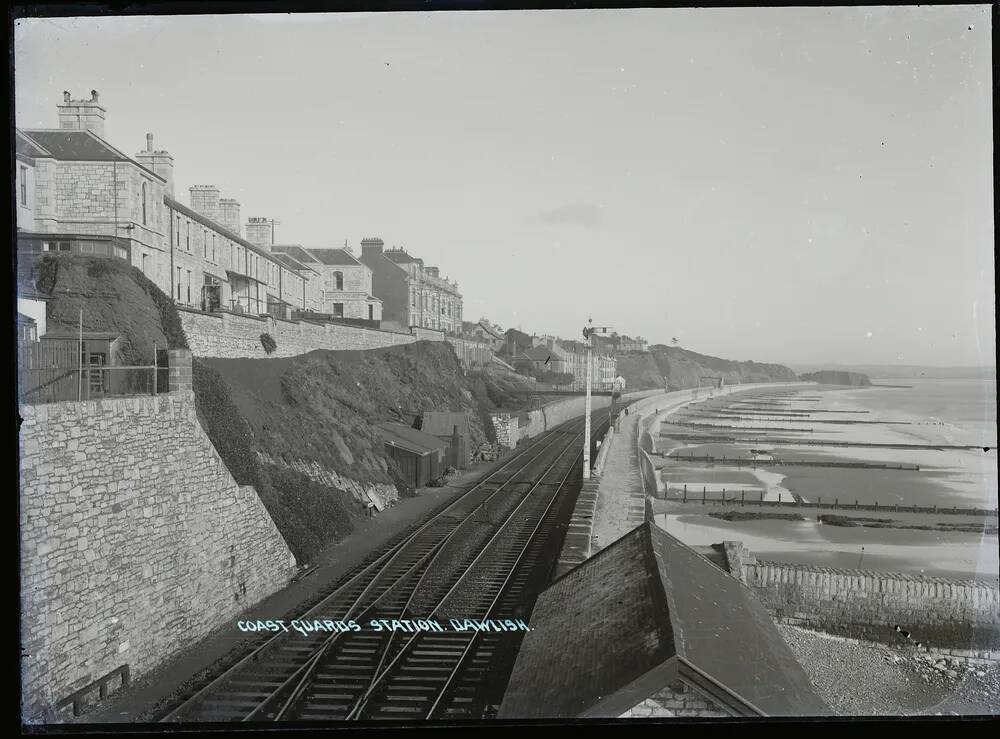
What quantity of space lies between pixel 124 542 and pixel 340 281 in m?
2.23

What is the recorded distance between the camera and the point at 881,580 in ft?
18.3

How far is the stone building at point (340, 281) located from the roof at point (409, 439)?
93 centimetres

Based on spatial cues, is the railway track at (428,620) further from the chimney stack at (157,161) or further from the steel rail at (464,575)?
the chimney stack at (157,161)

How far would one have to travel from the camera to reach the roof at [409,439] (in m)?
5.00

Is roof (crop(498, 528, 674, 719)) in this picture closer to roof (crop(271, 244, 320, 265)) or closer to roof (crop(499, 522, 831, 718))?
roof (crop(499, 522, 831, 718))

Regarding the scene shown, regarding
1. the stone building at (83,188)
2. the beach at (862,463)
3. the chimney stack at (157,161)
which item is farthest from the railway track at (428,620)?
the chimney stack at (157,161)

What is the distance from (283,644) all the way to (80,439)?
1.80m

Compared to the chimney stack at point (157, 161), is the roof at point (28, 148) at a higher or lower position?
lower

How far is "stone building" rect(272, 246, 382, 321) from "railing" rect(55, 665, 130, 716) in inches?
110

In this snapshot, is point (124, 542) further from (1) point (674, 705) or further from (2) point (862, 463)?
(2) point (862, 463)

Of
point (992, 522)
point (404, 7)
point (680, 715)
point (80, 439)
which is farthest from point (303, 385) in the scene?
point (992, 522)

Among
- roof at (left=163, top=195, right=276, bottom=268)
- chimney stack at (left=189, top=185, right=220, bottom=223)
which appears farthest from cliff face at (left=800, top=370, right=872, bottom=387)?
chimney stack at (left=189, top=185, right=220, bottom=223)

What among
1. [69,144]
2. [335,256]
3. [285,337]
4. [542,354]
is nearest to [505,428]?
Result: [542,354]

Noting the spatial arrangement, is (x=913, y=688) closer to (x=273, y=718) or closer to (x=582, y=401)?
(x=582, y=401)
